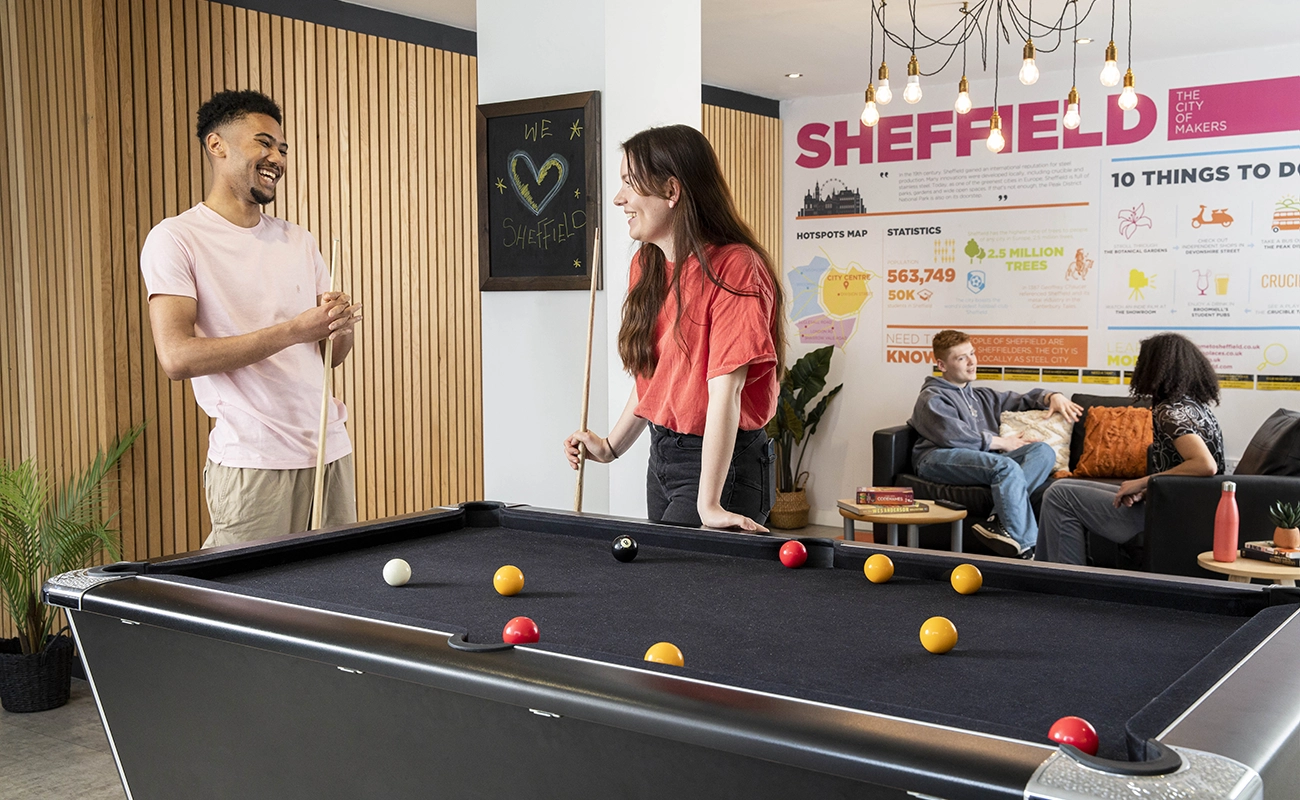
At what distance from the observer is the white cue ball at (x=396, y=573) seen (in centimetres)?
185

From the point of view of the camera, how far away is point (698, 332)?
8.50 feet

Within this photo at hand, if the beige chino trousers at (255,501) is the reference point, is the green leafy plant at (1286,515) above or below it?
below

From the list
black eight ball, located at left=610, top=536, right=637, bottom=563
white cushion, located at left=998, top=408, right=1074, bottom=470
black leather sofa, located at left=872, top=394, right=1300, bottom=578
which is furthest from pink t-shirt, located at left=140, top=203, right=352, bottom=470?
white cushion, located at left=998, top=408, right=1074, bottom=470

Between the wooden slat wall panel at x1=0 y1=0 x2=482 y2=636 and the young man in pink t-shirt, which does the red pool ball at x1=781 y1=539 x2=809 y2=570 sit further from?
the wooden slat wall panel at x1=0 y1=0 x2=482 y2=636

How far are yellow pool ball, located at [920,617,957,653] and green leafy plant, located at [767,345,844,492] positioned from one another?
19.2 feet

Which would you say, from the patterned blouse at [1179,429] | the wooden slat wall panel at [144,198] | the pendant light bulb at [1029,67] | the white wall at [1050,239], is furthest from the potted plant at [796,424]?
the pendant light bulb at [1029,67]

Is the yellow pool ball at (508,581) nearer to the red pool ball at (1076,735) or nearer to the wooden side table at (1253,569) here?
the red pool ball at (1076,735)

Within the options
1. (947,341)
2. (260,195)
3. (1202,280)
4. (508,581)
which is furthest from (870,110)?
(508,581)

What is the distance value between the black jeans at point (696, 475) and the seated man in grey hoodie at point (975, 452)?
349 centimetres

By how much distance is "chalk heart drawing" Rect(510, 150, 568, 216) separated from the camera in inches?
142

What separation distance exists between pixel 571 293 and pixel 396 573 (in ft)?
6.27

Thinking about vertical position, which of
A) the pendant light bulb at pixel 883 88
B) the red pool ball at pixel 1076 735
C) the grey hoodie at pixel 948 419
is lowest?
the grey hoodie at pixel 948 419

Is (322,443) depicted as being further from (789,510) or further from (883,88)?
(789,510)

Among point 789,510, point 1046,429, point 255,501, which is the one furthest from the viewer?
point 789,510
